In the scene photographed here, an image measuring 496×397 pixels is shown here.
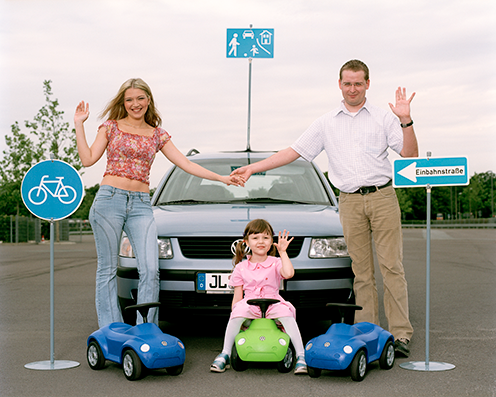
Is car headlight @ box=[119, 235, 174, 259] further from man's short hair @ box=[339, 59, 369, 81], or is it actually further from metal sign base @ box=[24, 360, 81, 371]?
man's short hair @ box=[339, 59, 369, 81]

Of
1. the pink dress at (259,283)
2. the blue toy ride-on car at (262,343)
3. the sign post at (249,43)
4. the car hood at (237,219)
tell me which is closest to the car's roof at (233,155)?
the car hood at (237,219)

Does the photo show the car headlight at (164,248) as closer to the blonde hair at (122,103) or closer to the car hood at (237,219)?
the car hood at (237,219)

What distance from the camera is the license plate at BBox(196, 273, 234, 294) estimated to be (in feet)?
16.2

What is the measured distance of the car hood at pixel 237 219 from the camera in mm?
5141

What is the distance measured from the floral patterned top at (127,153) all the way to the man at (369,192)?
61.2 inches

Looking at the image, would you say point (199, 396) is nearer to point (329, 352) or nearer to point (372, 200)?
point (329, 352)

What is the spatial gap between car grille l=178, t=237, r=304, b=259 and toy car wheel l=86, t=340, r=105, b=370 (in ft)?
3.22

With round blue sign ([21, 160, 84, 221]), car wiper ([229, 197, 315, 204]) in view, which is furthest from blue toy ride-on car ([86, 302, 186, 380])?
car wiper ([229, 197, 315, 204])

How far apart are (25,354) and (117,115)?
2062 millimetres

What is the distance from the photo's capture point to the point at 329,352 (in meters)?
4.18

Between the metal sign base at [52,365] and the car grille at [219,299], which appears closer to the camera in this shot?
the metal sign base at [52,365]

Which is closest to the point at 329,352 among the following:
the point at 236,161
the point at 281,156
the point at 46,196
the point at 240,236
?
the point at 240,236

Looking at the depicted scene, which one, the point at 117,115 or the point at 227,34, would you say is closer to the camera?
the point at 117,115

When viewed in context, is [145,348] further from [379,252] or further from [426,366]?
[379,252]
